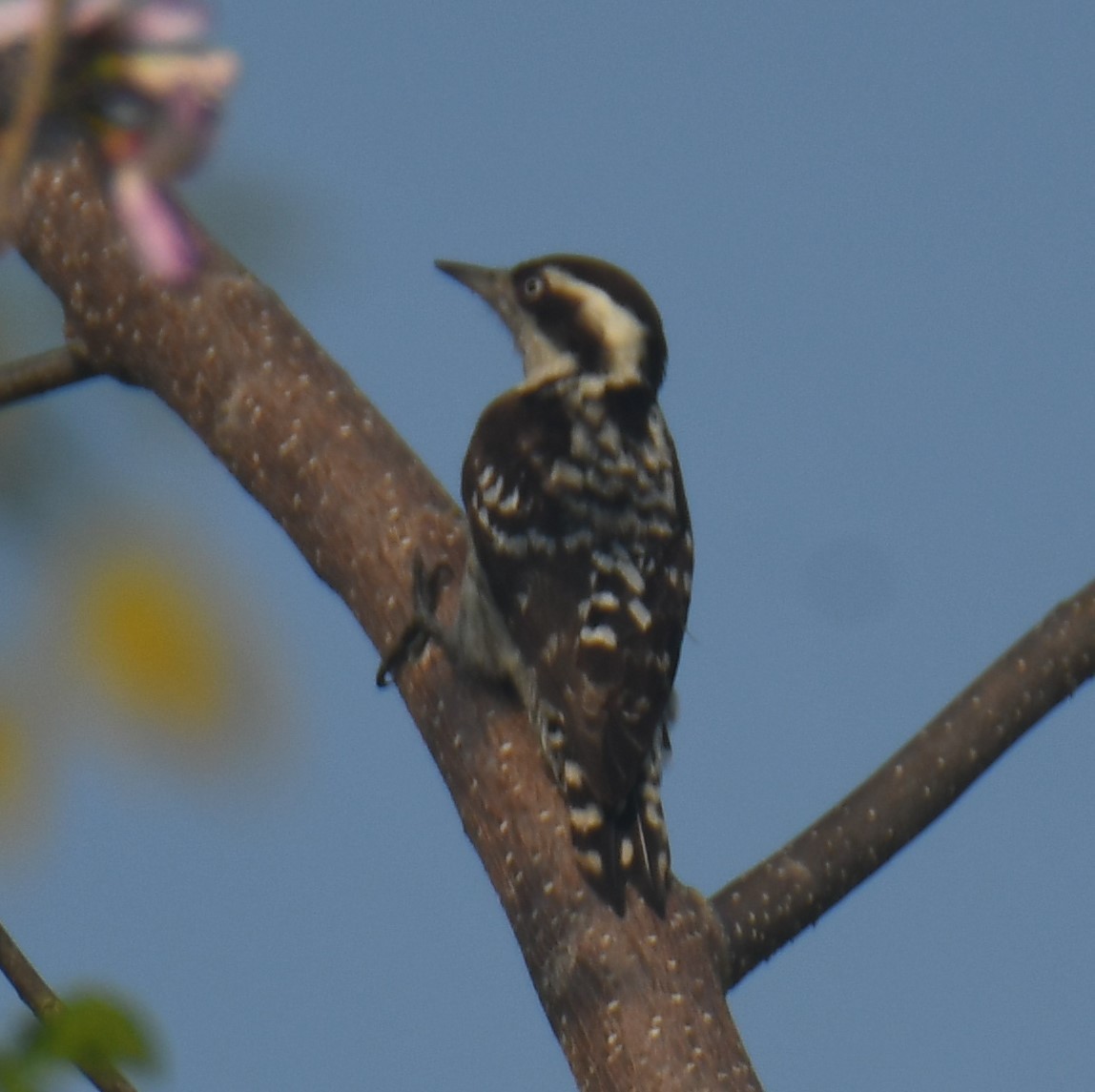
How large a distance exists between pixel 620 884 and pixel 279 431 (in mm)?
1219

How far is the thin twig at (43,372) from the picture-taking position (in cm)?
307

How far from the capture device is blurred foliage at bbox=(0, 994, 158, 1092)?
1255mm

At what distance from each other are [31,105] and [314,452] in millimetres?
2713

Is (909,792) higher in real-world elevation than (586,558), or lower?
higher

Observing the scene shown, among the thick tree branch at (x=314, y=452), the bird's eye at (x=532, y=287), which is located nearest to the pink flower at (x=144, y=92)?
the thick tree branch at (x=314, y=452)

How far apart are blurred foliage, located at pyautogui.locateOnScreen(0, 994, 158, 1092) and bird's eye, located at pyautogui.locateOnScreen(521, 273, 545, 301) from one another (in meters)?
3.56

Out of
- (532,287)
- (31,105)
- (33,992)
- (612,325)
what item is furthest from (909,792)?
(31,105)

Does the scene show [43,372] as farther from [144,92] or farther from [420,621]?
[144,92]

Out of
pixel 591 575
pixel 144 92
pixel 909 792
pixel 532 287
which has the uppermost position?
pixel 144 92

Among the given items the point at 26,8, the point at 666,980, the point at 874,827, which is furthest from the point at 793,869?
the point at 26,8

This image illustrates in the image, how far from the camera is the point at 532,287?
476 cm

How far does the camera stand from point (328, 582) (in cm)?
381

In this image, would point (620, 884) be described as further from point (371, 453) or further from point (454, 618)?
point (371, 453)

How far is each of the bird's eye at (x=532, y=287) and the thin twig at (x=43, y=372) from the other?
134 cm
